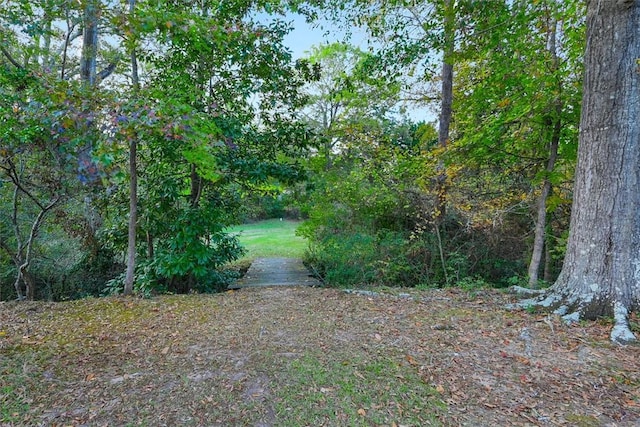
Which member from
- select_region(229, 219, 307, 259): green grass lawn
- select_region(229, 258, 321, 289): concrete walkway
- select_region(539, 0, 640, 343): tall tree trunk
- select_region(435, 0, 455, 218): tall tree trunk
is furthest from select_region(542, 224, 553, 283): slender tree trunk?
select_region(229, 219, 307, 259): green grass lawn

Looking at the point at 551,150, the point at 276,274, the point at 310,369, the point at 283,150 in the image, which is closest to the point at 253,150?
the point at 283,150

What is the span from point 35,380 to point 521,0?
5984mm

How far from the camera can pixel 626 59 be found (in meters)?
2.64

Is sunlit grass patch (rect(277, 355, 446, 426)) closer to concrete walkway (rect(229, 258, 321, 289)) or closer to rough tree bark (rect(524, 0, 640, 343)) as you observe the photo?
rough tree bark (rect(524, 0, 640, 343))

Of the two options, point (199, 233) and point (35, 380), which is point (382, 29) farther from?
point (35, 380)

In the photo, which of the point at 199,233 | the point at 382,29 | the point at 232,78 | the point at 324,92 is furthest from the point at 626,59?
the point at 324,92

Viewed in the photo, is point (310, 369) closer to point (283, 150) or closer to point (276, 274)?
point (283, 150)

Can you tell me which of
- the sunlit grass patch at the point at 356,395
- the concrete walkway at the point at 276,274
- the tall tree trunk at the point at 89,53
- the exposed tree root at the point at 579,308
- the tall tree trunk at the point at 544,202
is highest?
the tall tree trunk at the point at 89,53

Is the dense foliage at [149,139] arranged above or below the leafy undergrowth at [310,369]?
above

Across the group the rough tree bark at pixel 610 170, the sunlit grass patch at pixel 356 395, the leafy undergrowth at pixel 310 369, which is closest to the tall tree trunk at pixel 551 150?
the rough tree bark at pixel 610 170

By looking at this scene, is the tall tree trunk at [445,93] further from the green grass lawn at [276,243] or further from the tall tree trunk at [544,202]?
the green grass lawn at [276,243]

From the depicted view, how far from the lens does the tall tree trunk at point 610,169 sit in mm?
2639

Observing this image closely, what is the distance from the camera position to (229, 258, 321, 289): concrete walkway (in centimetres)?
578

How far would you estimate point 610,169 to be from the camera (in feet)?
8.85
